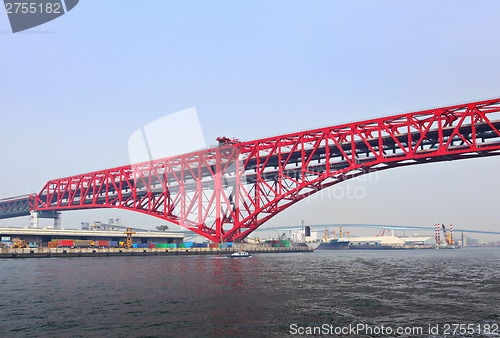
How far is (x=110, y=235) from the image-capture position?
129m

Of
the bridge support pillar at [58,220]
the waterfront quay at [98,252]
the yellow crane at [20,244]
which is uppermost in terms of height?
the bridge support pillar at [58,220]

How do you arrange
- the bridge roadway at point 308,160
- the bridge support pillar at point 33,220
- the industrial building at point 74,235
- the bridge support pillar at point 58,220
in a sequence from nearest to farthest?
the bridge roadway at point 308,160
the industrial building at point 74,235
the bridge support pillar at point 58,220
the bridge support pillar at point 33,220

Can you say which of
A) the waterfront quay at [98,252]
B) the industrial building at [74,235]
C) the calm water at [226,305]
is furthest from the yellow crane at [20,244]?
the calm water at [226,305]

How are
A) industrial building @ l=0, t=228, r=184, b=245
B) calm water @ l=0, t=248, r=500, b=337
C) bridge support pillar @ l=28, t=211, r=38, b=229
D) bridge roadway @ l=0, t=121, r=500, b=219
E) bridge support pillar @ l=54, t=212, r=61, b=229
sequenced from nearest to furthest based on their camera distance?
calm water @ l=0, t=248, r=500, b=337 < bridge roadway @ l=0, t=121, r=500, b=219 < industrial building @ l=0, t=228, r=184, b=245 < bridge support pillar @ l=54, t=212, r=61, b=229 < bridge support pillar @ l=28, t=211, r=38, b=229

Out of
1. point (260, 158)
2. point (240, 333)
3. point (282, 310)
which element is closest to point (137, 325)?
point (240, 333)

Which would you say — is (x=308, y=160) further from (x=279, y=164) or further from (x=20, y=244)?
(x=20, y=244)

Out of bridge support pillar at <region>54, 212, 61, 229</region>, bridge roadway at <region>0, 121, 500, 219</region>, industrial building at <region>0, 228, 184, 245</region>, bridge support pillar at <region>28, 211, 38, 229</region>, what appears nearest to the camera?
bridge roadway at <region>0, 121, 500, 219</region>

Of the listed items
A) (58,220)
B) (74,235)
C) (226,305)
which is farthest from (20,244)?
(226,305)

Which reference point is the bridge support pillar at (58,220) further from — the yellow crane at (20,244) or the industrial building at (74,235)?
the yellow crane at (20,244)

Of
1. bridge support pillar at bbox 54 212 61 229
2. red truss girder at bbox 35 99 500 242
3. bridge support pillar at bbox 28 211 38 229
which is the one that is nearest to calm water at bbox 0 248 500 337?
red truss girder at bbox 35 99 500 242

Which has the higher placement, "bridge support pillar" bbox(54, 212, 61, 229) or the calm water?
"bridge support pillar" bbox(54, 212, 61, 229)

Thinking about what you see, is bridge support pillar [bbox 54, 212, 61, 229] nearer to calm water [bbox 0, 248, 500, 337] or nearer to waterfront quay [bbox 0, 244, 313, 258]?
waterfront quay [bbox 0, 244, 313, 258]

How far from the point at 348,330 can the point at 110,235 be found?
388 feet

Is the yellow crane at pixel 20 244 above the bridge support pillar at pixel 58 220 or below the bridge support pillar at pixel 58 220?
below
